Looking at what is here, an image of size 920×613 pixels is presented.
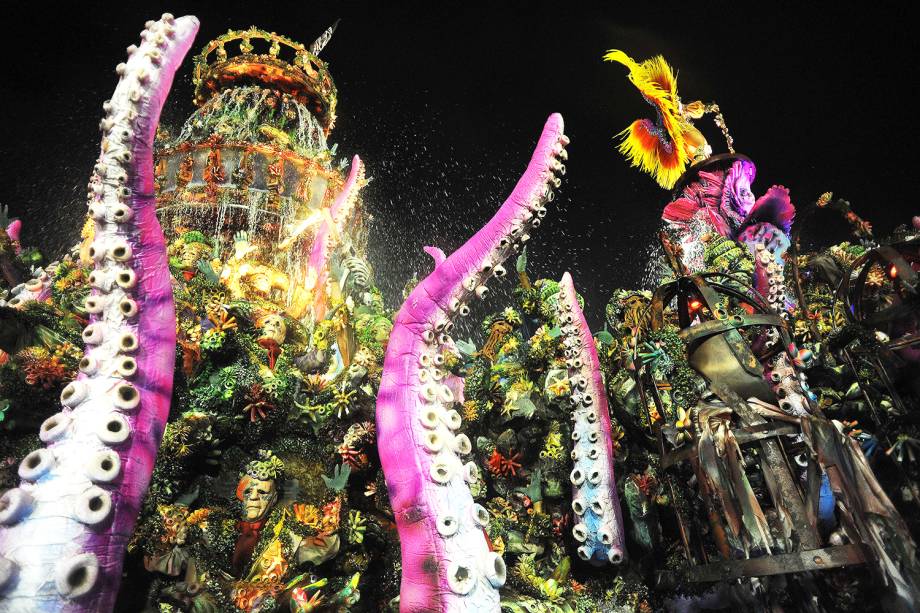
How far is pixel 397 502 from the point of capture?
9.68 ft

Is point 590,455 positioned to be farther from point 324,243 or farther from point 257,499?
point 324,243

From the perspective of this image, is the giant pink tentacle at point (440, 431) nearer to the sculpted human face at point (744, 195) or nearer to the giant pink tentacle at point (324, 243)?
the giant pink tentacle at point (324, 243)

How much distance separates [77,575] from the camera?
1992 millimetres

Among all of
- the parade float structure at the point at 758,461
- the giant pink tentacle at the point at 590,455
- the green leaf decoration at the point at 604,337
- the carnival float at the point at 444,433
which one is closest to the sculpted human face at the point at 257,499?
the carnival float at the point at 444,433

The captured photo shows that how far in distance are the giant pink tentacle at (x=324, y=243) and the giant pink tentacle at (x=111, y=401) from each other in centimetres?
494

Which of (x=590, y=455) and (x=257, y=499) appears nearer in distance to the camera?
(x=257, y=499)

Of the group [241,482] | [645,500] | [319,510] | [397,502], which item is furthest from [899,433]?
[241,482]

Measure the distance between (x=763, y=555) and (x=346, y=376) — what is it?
339 cm

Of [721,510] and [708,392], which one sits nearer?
[721,510]

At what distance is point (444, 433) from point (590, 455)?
203 cm

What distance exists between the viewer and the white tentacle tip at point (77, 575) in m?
1.93

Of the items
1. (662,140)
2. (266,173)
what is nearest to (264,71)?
(266,173)

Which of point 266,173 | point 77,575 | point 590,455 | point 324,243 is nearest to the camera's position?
point 77,575

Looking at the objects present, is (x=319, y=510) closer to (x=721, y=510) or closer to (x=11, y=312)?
(x=721, y=510)
